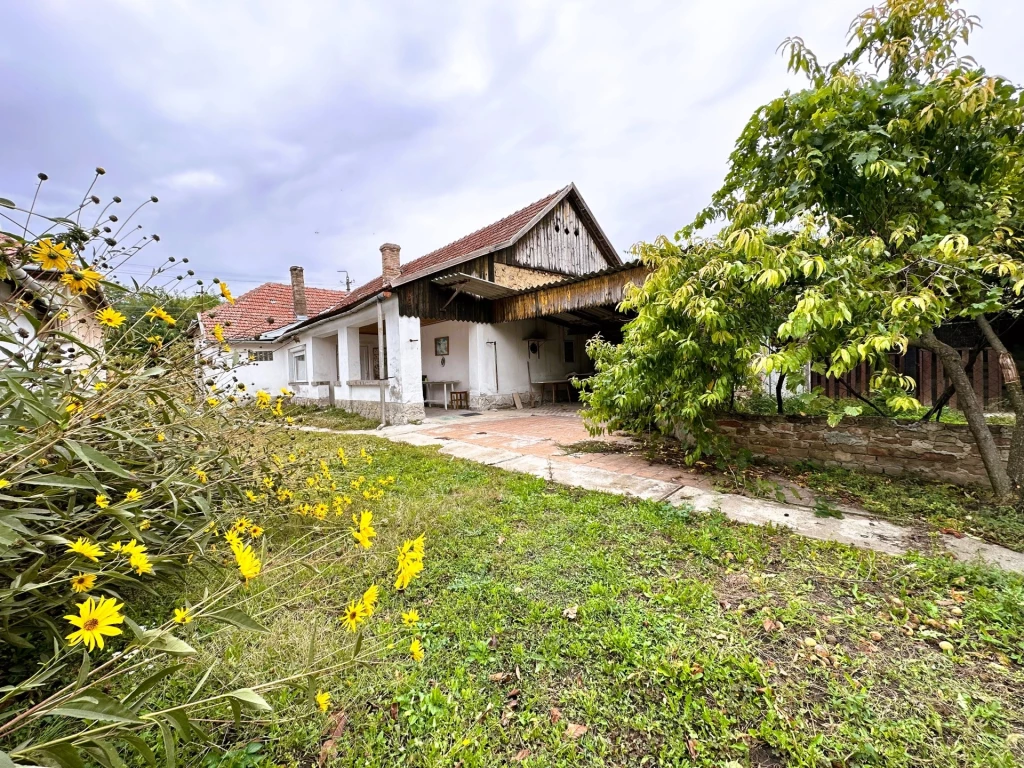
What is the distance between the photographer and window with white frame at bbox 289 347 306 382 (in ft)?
48.2

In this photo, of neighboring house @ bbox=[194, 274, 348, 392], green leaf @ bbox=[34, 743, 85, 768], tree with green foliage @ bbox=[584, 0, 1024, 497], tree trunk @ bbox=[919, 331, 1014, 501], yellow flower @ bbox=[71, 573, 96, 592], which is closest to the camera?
green leaf @ bbox=[34, 743, 85, 768]

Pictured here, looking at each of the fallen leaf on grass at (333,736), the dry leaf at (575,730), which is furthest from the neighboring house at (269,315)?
the dry leaf at (575,730)

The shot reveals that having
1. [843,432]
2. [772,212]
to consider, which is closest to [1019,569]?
[843,432]

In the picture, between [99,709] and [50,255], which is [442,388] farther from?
[99,709]

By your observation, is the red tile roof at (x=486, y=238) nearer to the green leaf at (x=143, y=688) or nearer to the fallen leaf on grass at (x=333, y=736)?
the fallen leaf on grass at (x=333, y=736)

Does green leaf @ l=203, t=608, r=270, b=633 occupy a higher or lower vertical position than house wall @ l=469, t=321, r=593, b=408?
lower

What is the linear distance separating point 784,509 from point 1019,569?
1.21 m

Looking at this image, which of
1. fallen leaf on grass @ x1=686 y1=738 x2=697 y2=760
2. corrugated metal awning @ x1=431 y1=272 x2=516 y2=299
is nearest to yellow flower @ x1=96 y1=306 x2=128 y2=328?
fallen leaf on grass @ x1=686 y1=738 x2=697 y2=760

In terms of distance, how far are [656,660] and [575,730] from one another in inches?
18.7

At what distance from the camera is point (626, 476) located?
14.4ft

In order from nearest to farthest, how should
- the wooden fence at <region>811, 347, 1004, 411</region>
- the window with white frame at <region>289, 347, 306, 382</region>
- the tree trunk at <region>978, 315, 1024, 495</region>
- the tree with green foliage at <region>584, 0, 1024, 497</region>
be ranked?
the tree with green foliage at <region>584, 0, 1024, 497</region>
the tree trunk at <region>978, 315, 1024, 495</region>
the wooden fence at <region>811, 347, 1004, 411</region>
the window with white frame at <region>289, 347, 306, 382</region>

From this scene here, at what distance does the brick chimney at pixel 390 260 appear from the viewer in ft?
40.8

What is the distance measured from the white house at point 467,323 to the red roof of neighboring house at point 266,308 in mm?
92

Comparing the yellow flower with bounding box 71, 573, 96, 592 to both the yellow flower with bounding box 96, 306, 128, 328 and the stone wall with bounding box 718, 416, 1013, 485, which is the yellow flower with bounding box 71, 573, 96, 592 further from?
the stone wall with bounding box 718, 416, 1013, 485
